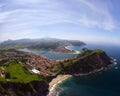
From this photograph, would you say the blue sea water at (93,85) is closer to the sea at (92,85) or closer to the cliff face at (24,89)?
the sea at (92,85)

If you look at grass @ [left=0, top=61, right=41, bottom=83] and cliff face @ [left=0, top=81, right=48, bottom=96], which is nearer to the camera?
cliff face @ [left=0, top=81, right=48, bottom=96]

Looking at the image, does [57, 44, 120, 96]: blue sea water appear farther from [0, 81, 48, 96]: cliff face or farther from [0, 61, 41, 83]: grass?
[0, 61, 41, 83]: grass

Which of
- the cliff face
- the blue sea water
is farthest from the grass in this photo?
the blue sea water

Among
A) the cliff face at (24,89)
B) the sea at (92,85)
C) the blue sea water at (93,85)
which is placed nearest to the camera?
the cliff face at (24,89)

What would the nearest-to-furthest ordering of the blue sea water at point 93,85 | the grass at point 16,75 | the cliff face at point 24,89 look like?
the cliff face at point 24,89 → the grass at point 16,75 → the blue sea water at point 93,85

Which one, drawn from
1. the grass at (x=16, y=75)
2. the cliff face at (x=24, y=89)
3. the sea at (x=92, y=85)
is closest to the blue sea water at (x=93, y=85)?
the sea at (x=92, y=85)

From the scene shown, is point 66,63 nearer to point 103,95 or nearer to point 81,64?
Answer: point 81,64

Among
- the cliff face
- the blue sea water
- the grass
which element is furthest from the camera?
the blue sea water

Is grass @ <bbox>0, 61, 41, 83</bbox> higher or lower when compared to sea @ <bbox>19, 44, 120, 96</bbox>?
higher

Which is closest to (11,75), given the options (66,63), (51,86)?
(51,86)

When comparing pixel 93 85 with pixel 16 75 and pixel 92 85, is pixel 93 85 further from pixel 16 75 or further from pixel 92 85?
pixel 16 75
